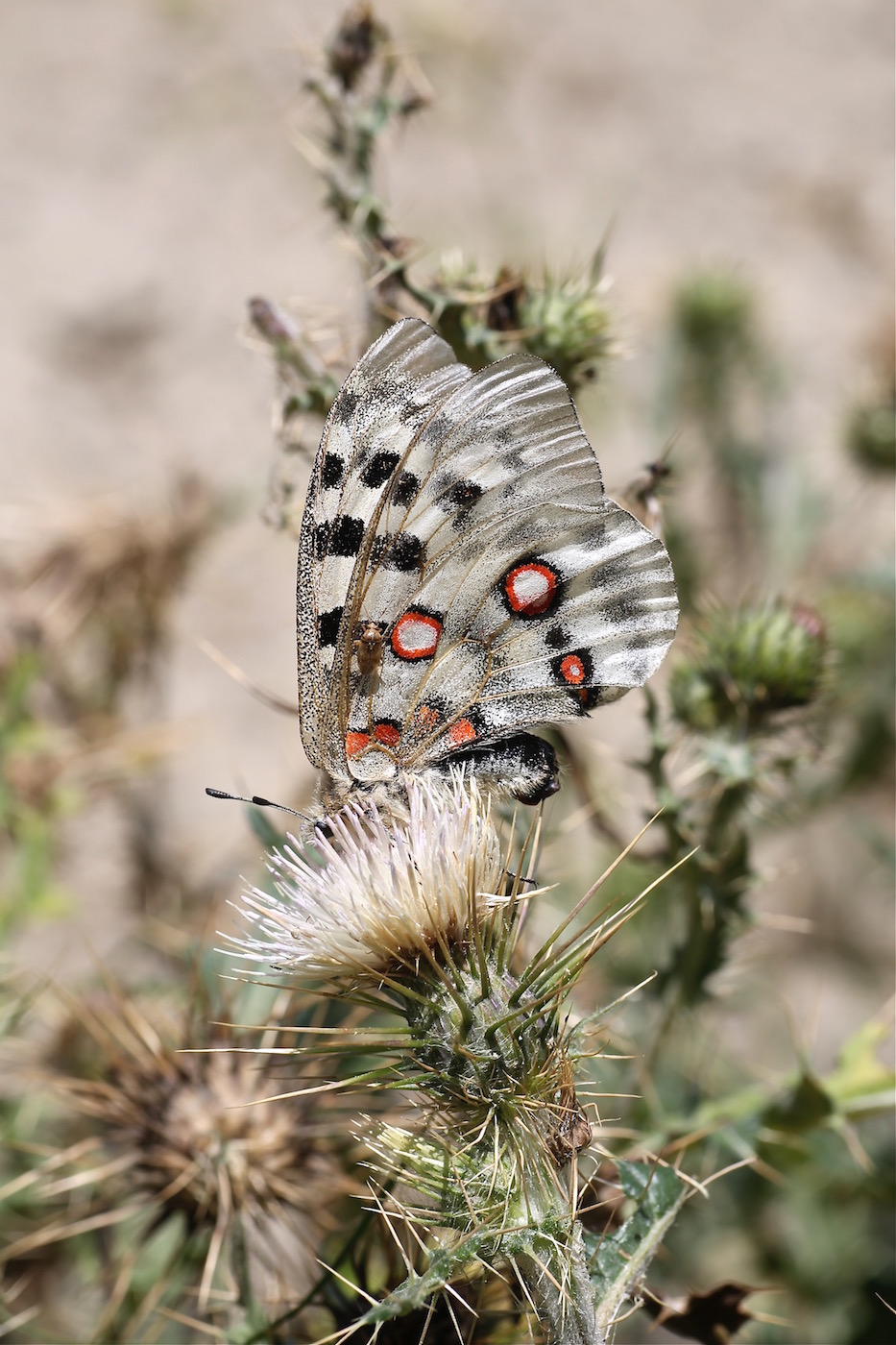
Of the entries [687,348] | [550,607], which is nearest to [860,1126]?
[550,607]

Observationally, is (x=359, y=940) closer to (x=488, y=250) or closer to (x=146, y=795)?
(x=146, y=795)

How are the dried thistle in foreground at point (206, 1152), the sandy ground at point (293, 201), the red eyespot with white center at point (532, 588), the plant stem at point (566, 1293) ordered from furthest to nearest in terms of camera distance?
the sandy ground at point (293, 201), the red eyespot with white center at point (532, 588), the dried thistle in foreground at point (206, 1152), the plant stem at point (566, 1293)

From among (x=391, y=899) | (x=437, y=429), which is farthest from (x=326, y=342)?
(x=391, y=899)

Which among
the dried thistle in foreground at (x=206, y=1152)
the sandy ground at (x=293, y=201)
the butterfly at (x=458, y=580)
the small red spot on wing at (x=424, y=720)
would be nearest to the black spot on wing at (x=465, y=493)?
the butterfly at (x=458, y=580)

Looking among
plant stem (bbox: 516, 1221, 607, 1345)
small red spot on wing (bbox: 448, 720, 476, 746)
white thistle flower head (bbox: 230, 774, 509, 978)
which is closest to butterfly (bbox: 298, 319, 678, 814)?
small red spot on wing (bbox: 448, 720, 476, 746)

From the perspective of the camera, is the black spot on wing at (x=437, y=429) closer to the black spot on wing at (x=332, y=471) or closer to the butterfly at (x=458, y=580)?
the butterfly at (x=458, y=580)

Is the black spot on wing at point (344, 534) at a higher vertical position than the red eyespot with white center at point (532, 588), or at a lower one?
higher

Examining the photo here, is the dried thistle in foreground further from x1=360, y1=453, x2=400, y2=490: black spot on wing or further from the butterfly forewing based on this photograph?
x1=360, y1=453, x2=400, y2=490: black spot on wing

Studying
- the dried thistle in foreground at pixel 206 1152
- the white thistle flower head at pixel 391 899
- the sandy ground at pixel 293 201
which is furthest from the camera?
the sandy ground at pixel 293 201
